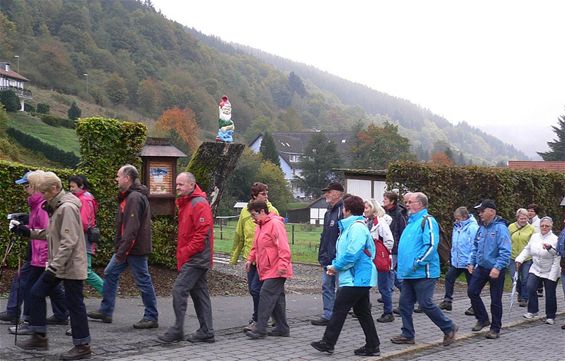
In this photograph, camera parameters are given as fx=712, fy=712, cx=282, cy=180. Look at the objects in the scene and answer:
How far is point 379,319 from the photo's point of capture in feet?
36.0

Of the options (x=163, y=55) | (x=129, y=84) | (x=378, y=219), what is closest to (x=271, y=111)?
(x=163, y=55)

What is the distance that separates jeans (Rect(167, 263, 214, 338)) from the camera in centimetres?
833

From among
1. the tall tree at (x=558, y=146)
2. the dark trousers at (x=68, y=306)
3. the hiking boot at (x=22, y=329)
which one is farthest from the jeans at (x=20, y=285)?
the tall tree at (x=558, y=146)

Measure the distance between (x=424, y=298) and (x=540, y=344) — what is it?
2161mm

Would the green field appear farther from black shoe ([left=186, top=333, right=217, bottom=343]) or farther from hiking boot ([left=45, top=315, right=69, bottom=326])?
black shoe ([left=186, top=333, right=217, bottom=343])

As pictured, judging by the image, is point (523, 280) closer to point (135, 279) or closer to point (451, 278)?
point (451, 278)

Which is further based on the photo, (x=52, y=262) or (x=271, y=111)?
(x=271, y=111)

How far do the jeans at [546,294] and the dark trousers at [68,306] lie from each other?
764cm

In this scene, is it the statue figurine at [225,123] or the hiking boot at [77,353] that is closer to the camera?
the hiking boot at [77,353]

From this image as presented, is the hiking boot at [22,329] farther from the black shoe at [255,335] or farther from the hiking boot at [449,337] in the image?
the hiking boot at [449,337]

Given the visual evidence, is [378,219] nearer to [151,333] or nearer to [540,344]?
[540,344]

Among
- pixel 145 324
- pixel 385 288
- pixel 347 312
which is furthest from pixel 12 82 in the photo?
pixel 347 312

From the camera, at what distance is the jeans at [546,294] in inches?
462

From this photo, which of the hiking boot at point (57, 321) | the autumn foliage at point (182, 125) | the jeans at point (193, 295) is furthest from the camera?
the autumn foliage at point (182, 125)
